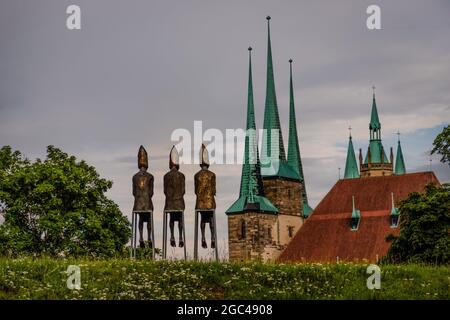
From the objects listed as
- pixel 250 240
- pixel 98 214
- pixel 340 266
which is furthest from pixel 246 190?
pixel 340 266

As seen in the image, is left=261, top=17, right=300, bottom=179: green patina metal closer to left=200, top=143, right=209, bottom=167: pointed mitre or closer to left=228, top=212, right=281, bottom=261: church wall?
left=228, top=212, right=281, bottom=261: church wall

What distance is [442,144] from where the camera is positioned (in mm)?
52156

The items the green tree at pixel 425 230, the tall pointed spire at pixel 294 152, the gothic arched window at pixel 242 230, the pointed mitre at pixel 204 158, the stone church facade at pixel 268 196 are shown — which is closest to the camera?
the pointed mitre at pixel 204 158

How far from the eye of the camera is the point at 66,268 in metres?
25.1

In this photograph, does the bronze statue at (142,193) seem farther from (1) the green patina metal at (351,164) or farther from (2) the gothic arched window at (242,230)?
(1) the green patina metal at (351,164)

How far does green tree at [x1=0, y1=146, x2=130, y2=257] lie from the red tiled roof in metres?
33.2

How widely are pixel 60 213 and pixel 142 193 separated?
2846 cm

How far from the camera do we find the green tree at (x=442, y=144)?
5175 cm

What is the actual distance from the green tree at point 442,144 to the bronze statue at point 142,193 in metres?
27.1

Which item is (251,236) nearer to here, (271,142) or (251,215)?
(251,215)

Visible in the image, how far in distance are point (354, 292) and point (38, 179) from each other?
1369 inches

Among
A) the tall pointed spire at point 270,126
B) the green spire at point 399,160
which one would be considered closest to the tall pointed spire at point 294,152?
the tall pointed spire at point 270,126

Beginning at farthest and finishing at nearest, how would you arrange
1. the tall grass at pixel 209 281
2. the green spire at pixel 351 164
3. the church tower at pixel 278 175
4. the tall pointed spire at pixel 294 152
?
the green spire at pixel 351 164 < the tall pointed spire at pixel 294 152 < the church tower at pixel 278 175 < the tall grass at pixel 209 281
